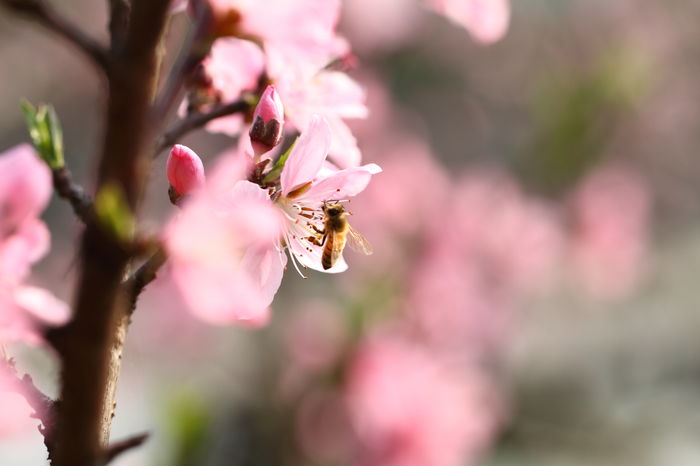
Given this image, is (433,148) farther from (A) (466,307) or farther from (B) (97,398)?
(B) (97,398)

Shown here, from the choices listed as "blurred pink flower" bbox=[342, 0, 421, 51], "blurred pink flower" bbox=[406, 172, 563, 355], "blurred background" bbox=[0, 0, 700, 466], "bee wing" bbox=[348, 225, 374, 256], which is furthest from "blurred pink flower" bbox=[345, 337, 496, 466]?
"blurred pink flower" bbox=[342, 0, 421, 51]

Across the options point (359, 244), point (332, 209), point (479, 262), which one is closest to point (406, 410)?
point (479, 262)

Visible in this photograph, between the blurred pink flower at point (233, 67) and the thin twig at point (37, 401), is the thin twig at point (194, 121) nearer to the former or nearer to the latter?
the blurred pink flower at point (233, 67)

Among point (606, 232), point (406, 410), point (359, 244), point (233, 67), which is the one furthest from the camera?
point (606, 232)

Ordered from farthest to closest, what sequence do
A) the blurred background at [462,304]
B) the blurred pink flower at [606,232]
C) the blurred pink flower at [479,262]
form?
the blurred pink flower at [606,232] < the blurred pink flower at [479,262] < the blurred background at [462,304]

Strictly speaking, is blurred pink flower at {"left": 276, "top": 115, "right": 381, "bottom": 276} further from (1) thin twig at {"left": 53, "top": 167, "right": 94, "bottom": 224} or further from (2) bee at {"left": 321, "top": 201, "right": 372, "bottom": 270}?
(1) thin twig at {"left": 53, "top": 167, "right": 94, "bottom": 224}

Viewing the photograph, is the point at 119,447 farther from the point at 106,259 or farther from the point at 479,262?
the point at 479,262

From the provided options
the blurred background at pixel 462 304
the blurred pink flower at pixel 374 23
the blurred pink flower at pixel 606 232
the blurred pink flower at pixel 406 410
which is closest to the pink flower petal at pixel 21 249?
the blurred background at pixel 462 304
